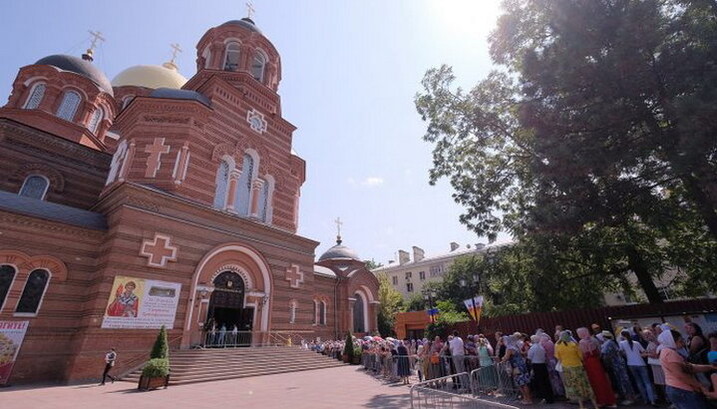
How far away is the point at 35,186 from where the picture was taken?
1686 cm

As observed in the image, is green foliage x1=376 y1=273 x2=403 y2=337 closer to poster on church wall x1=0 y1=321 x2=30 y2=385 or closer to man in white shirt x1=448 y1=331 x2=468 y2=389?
man in white shirt x1=448 y1=331 x2=468 y2=389

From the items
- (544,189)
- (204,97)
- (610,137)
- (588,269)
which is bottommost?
(588,269)

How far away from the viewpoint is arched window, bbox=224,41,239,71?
22.5m

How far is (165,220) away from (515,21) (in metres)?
15.5

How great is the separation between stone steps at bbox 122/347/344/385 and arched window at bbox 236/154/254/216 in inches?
281

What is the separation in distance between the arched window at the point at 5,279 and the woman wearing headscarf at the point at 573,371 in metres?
16.4

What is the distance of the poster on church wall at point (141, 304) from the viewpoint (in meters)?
12.7

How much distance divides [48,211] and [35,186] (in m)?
5.34

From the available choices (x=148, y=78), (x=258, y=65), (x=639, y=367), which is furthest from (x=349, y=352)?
(x=148, y=78)

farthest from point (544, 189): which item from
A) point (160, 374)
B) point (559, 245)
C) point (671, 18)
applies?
point (160, 374)

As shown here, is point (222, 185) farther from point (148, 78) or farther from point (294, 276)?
point (148, 78)

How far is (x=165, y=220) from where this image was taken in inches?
581

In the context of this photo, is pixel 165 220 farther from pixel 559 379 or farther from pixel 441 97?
pixel 559 379

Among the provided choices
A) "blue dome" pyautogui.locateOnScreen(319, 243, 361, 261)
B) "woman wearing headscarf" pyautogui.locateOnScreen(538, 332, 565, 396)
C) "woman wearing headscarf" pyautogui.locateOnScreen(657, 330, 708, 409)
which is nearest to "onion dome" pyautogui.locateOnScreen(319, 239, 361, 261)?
"blue dome" pyautogui.locateOnScreen(319, 243, 361, 261)
